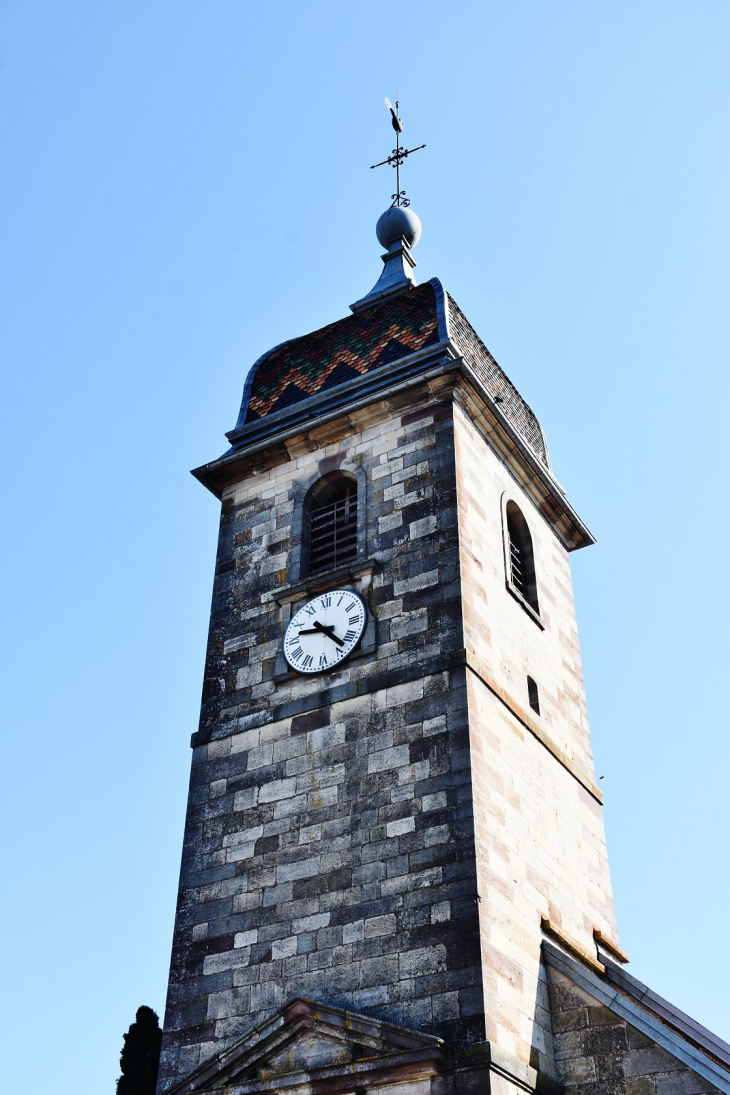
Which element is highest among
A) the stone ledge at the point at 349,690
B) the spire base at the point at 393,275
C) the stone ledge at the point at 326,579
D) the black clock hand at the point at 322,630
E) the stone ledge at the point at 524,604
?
the spire base at the point at 393,275

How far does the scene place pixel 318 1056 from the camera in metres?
10.0

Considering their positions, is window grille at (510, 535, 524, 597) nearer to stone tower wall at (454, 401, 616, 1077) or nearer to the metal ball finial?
stone tower wall at (454, 401, 616, 1077)

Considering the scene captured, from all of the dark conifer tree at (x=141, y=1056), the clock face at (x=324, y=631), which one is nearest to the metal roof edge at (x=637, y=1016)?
the clock face at (x=324, y=631)

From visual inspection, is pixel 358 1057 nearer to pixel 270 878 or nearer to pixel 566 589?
pixel 270 878

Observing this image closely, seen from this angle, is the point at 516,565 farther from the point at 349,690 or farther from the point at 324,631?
the point at 349,690

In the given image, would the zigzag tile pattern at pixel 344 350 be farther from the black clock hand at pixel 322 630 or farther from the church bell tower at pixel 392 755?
the black clock hand at pixel 322 630

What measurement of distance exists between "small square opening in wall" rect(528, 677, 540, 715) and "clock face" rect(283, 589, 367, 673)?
1886 millimetres

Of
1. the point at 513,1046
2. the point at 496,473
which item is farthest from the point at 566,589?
the point at 513,1046

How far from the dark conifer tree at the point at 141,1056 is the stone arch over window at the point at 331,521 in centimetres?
543

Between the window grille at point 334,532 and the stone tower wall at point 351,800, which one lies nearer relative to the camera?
the stone tower wall at point 351,800

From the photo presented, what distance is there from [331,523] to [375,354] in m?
2.30

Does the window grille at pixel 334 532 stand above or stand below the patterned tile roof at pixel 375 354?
below

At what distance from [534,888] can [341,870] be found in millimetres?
1723

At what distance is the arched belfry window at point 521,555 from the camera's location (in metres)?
14.0
